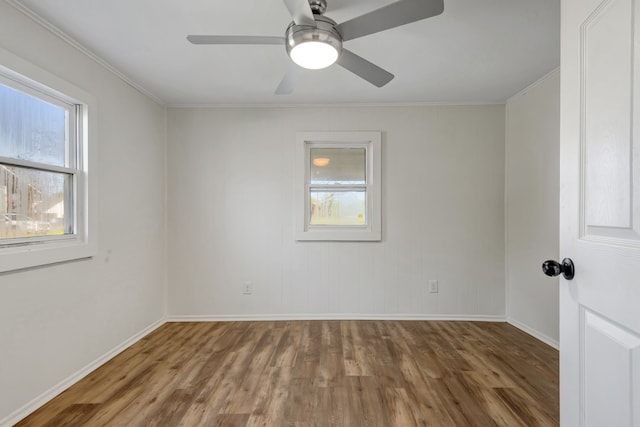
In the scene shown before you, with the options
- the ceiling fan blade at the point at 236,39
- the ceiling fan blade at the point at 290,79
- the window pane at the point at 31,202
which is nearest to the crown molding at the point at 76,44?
the window pane at the point at 31,202

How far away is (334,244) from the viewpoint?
3.35m

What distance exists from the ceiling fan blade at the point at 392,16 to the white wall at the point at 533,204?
1886mm

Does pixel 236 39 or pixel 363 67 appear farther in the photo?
pixel 363 67

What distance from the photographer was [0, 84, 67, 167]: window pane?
176 cm

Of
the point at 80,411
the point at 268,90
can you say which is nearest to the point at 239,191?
the point at 268,90

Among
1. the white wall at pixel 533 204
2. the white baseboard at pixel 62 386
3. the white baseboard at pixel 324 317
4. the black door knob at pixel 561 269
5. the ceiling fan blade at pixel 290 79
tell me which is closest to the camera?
the black door knob at pixel 561 269

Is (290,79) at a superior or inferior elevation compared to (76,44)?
inferior

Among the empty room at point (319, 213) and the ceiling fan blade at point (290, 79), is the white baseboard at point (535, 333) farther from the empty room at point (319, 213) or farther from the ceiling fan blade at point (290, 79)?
the ceiling fan blade at point (290, 79)

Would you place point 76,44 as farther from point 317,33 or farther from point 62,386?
point 62,386

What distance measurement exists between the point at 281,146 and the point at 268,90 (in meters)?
0.60

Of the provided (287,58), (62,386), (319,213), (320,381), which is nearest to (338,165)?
(319,213)

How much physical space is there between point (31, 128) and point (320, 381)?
2.44m

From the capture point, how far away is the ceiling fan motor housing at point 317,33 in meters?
1.48

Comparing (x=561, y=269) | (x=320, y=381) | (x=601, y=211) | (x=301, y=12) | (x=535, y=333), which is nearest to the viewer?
(x=601, y=211)
